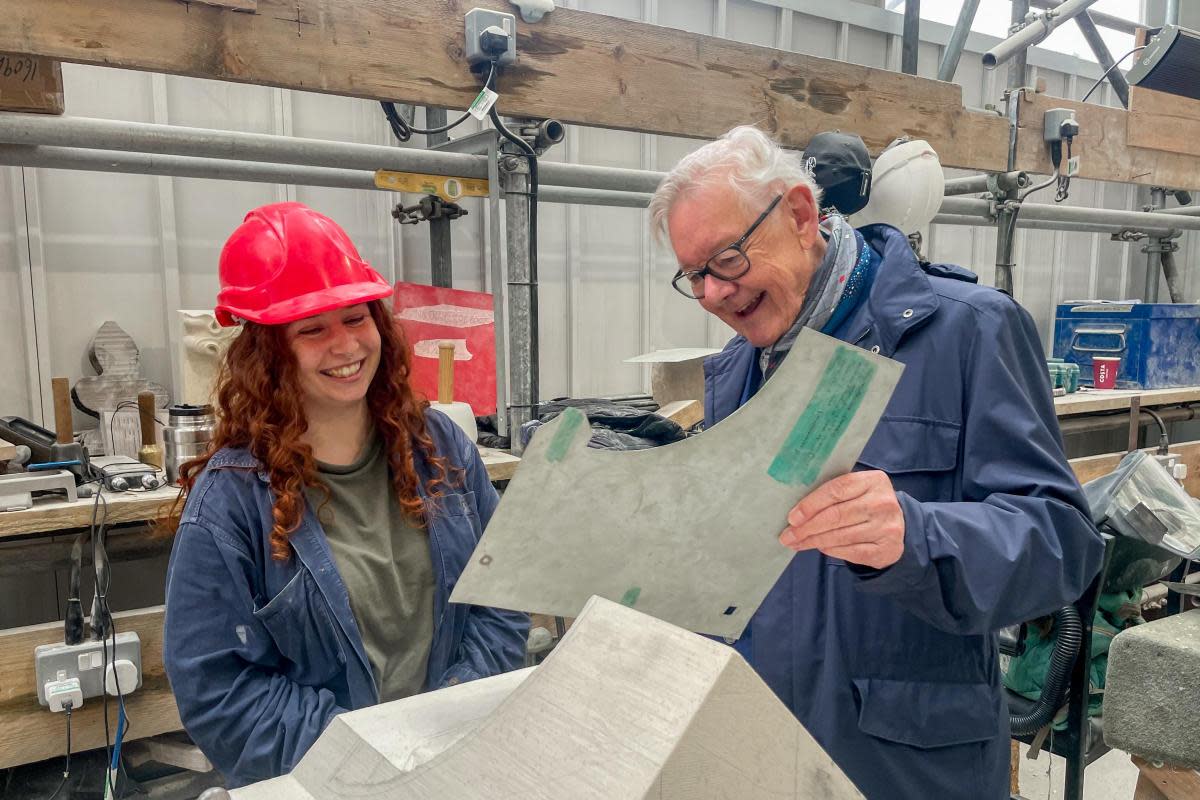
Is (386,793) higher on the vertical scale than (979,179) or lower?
lower

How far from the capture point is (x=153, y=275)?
2730 mm

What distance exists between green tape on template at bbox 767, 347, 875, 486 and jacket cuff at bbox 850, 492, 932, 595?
0.15m

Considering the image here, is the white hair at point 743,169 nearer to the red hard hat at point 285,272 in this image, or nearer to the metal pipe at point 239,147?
the red hard hat at point 285,272

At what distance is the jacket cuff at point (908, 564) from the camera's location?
0.79 m

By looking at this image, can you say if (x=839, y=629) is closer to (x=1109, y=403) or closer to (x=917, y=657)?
(x=917, y=657)

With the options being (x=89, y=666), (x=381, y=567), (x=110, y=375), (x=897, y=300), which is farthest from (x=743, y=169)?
(x=110, y=375)

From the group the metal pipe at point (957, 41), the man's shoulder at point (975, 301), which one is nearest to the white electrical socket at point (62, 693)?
the man's shoulder at point (975, 301)

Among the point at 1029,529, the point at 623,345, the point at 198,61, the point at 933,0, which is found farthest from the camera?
the point at 933,0

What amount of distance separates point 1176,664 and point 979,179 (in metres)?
2.47

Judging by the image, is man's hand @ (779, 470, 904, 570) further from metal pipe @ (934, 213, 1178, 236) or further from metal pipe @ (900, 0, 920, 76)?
metal pipe @ (900, 0, 920, 76)

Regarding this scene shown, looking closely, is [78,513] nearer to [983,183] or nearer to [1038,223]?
[983,183]

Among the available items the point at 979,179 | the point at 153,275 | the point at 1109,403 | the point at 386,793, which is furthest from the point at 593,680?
the point at 1109,403

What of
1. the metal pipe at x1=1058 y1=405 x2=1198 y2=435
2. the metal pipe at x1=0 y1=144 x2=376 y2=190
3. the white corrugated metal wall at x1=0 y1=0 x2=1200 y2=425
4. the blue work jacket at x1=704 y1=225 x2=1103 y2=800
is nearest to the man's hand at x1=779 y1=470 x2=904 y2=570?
the blue work jacket at x1=704 y1=225 x2=1103 y2=800

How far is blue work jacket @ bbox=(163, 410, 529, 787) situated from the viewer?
3.59 ft
